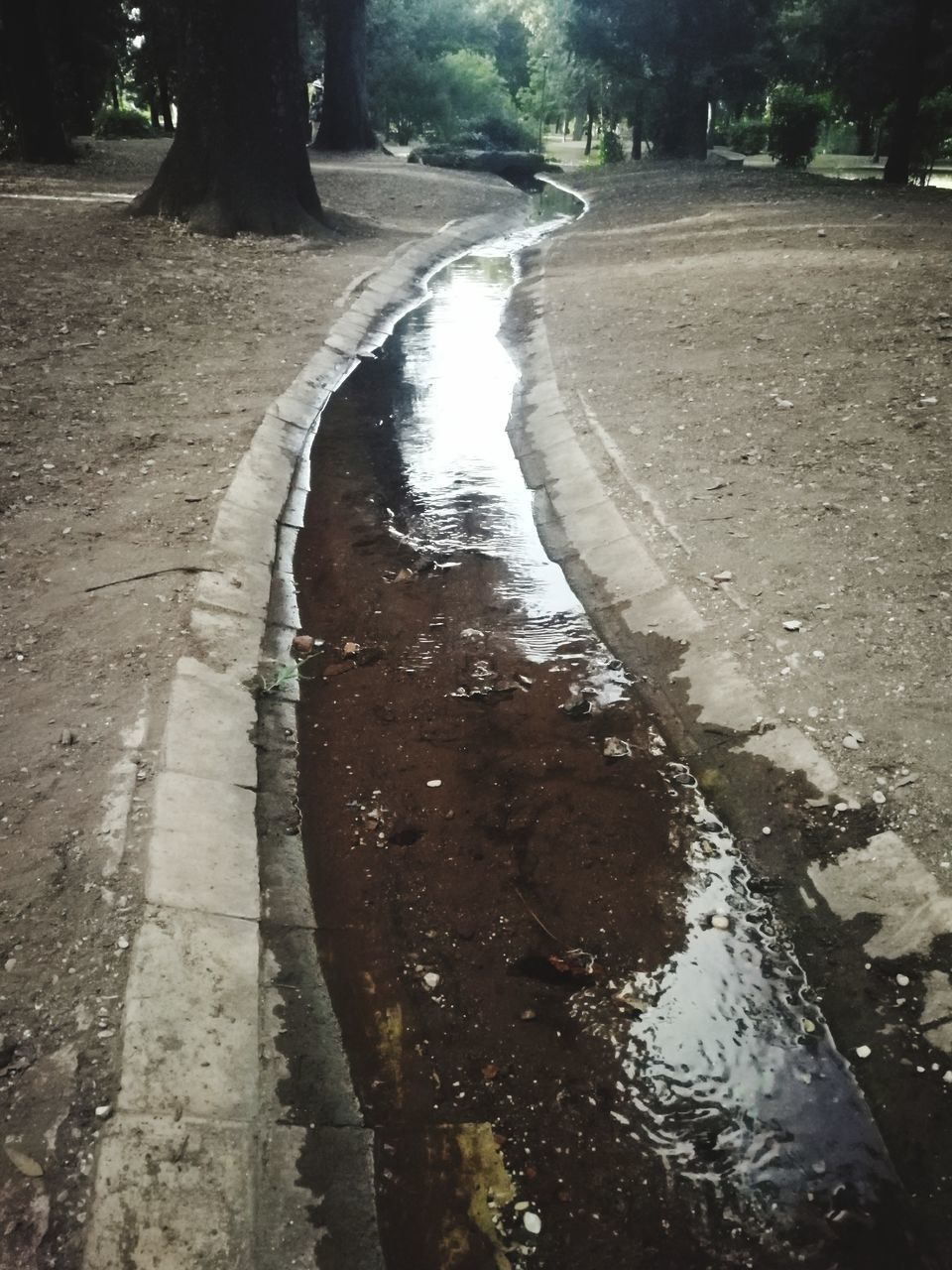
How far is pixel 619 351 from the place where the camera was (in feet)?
30.7

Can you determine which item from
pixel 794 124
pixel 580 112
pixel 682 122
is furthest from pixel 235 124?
pixel 580 112

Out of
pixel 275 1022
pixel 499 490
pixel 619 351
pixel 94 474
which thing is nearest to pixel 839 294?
pixel 619 351

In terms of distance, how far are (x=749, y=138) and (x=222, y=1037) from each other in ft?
146

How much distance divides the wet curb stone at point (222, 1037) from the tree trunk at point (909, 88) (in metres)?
21.9

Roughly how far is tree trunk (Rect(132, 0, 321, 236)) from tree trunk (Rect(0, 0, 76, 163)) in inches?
355

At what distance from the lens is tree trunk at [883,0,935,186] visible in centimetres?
1995

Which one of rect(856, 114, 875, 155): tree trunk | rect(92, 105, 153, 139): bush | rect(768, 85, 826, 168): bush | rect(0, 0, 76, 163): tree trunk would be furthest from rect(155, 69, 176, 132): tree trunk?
rect(856, 114, 875, 155): tree trunk

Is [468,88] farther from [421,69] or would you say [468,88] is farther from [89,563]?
[89,563]

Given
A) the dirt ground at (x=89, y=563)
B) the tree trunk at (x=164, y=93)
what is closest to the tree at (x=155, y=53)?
the tree trunk at (x=164, y=93)

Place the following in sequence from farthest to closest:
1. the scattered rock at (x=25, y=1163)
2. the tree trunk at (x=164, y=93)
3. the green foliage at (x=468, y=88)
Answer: the green foliage at (x=468, y=88), the tree trunk at (x=164, y=93), the scattered rock at (x=25, y=1163)

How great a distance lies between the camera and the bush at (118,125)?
31766 millimetres

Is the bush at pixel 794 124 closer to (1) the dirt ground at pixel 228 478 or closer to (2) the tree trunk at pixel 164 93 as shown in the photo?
(1) the dirt ground at pixel 228 478

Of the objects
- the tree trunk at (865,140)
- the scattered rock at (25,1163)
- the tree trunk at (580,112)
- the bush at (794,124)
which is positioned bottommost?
the scattered rock at (25,1163)

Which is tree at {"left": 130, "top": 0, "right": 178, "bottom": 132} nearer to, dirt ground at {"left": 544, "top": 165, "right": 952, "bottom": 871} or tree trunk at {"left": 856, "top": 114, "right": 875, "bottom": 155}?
dirt ground at {"left": 544, "top": 165, "right": 952, "bottom": 871}
